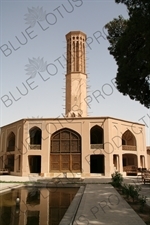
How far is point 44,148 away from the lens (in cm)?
2842

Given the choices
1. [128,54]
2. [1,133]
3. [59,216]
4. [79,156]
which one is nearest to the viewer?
[59,216]

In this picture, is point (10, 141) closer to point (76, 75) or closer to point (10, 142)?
point (10, 142)

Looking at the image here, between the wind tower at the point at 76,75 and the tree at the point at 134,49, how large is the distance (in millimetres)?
19349

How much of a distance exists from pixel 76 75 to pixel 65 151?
11.9 metres

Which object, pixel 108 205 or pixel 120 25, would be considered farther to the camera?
pixel 120 25

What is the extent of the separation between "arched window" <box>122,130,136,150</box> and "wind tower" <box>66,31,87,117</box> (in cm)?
629

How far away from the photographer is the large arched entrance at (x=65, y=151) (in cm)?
2813

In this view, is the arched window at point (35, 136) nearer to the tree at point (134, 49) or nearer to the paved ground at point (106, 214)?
the tree at point (134, 49)

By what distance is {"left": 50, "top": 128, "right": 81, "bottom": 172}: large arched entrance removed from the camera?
2813 centimetres

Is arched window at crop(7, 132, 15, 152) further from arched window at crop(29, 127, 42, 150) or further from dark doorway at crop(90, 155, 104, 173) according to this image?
dark doorway at crop(90, 155, 104, 173)

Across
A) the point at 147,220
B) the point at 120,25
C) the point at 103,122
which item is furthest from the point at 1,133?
the point at 147,220

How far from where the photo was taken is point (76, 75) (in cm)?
3500

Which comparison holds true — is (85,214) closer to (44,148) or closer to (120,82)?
(120,82)

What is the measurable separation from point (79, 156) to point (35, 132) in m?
6.84
